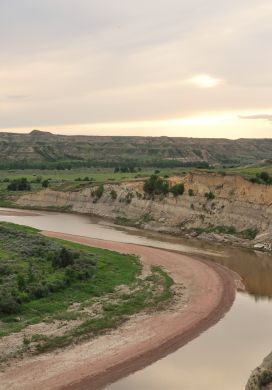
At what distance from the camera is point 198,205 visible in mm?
67625

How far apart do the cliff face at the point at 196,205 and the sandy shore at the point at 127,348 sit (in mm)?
22377

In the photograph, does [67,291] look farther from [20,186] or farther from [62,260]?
[20,186]

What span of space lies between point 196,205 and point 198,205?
1.09 ft

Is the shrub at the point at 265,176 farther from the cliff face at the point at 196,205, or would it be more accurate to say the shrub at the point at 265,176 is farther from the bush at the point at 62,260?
the bush at the point at 62,260

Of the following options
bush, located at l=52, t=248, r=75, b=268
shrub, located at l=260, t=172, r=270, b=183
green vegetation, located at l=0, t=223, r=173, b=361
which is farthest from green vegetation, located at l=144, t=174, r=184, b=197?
bush, located at l=52, t=248, r=75, b=268

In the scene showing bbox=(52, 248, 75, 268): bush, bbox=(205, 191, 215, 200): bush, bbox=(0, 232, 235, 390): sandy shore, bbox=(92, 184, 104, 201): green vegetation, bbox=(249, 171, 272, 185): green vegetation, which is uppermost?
bbox=(249, 171, 272, 185): green vegetation

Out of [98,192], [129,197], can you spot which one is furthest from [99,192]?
[129,197]

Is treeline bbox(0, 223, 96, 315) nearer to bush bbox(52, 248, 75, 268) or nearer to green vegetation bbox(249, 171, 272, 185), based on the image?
bush bbox(52, 248, 75, 268)

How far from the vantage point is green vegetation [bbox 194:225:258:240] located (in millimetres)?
57844

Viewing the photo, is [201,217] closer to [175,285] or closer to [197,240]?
[197,240]

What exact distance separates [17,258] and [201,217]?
3069cm

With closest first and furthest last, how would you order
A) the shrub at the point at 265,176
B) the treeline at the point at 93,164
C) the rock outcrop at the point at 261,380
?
1. the rock outcrop at the point at 261,380
2. the shrub at the point at 265,176
3. the treeline at the point at 93,164

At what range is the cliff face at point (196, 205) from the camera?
60375 millimetres

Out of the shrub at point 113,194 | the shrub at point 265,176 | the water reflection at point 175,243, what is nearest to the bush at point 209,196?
the shrub at point 265,176
